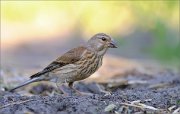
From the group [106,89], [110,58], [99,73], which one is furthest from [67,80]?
[110,58]

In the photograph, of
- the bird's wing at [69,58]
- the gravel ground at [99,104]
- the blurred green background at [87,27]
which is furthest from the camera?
the blurred green background at [87,27]

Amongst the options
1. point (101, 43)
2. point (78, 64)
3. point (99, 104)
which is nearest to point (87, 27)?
point (101, 43)

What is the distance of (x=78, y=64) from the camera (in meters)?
9.30

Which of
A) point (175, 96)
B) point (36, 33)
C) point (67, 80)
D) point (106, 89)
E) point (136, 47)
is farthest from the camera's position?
point (36, 33)

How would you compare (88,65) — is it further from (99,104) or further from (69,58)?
(99,104)

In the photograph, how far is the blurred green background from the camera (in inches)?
580

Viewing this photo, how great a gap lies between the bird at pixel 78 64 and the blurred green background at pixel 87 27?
4.84 metres

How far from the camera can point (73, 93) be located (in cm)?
949

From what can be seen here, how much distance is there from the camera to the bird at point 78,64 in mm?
9227

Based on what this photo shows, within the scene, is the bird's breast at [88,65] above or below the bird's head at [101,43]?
below

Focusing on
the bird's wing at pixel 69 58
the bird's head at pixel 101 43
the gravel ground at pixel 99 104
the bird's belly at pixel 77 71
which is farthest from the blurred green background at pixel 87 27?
the gravel ground at pixel 99 104

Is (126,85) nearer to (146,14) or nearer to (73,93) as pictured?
(73,93)

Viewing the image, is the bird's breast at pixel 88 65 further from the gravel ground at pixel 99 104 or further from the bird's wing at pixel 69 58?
the gravel ground at pixel 99 104

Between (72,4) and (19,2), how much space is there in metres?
2.33
